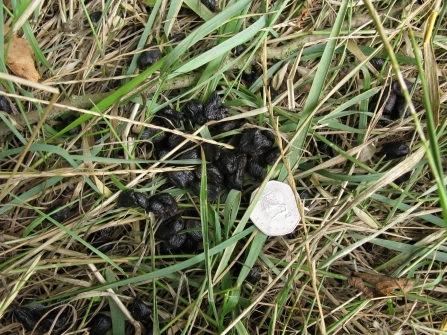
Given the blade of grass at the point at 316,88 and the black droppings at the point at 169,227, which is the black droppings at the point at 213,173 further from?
the blade of grass at the point at 316,88

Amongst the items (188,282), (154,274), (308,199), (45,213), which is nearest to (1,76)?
(45,213)

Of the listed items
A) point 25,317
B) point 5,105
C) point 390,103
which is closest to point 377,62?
point 390,103

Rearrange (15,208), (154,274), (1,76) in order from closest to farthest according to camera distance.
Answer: (1,76)
(154,274)
(15,208)

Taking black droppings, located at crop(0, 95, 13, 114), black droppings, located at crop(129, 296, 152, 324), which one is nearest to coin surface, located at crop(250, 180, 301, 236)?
black droppings, located at crop(129, 296, 152, 324)

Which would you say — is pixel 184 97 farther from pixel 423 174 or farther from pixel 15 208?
pixel 423 174

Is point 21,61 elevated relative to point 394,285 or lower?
elevated

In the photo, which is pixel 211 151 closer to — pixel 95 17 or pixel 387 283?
pixel 95 17

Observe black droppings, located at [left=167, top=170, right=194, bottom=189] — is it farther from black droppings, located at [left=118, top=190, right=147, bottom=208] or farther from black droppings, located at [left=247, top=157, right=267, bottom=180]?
black droppings, located at [left=247, top=157, right=267, bottom=180]
